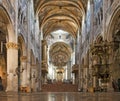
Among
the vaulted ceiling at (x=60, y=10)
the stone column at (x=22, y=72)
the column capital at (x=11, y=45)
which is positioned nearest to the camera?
the column capital at (x=11, y=45)

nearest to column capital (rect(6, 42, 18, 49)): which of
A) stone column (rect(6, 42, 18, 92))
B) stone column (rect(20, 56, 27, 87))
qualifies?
stone column (rect(6, 42, 18, 92))

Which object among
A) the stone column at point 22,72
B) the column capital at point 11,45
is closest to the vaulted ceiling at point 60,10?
the stone column at point 22,72

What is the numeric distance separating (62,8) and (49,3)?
402 centimetres

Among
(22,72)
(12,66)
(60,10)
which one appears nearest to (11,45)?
(12,66)

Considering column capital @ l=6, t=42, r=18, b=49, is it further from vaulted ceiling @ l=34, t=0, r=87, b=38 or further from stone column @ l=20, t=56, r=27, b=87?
vaulted ceiling @ l=34, t=0, r=87, b=38

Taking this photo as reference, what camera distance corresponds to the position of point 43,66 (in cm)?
4594

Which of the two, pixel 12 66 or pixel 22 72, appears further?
pixel 22 72

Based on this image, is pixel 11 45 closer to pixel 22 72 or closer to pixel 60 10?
pixel 22 72

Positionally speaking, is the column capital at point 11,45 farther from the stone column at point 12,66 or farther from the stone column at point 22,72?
the stone column at point 22,72

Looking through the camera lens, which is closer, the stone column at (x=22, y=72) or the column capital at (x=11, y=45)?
the column capital at (x=11, y=45)

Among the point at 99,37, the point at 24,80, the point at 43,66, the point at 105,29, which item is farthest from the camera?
the point at 43,66

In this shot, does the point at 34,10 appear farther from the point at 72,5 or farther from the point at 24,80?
the point at 24,80

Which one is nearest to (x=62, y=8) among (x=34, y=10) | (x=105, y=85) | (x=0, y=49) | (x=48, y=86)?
(x=34, y=10)

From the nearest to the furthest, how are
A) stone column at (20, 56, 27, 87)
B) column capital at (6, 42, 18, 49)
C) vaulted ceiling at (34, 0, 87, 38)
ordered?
column capital at (6, 42, 18, 49) → stone column at (20, 56, 27, 87) → vaulted ceiling at (34, 0, 87, 38)
